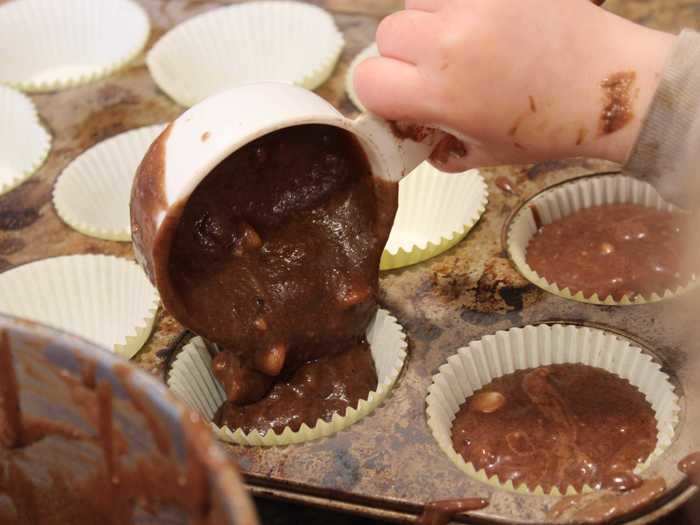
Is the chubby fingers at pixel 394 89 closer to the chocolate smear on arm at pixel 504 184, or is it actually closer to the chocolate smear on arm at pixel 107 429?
the chocolate smear on arm at pixel 504 184

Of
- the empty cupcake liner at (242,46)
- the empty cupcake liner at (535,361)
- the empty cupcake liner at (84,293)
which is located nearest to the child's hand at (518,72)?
the empty cupcake liner at (535,361)

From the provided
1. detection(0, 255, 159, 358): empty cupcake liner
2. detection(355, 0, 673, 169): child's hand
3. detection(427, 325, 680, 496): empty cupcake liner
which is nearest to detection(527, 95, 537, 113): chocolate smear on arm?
detection(355, 0, 673, 169): child's hand

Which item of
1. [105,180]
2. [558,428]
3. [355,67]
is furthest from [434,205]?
[105,180]

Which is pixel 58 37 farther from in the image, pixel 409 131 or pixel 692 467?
pixel 692 467

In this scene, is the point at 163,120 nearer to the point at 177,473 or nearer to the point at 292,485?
the point at 292,485

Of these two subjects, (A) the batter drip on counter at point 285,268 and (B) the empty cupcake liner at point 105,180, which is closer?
(A) the batter drip on counter at point 285,268

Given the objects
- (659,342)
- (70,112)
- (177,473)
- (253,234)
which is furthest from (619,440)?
(70,112)
